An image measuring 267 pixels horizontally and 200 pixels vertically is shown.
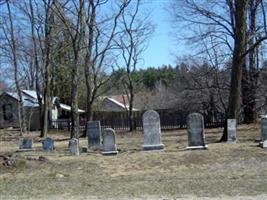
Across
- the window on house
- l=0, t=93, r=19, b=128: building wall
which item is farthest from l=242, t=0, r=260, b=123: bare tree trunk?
the window on house

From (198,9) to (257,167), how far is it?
52.6 feet

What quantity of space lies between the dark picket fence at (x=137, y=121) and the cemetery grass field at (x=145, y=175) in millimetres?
24626

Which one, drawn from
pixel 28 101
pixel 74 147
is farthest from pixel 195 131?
pixel 28 101

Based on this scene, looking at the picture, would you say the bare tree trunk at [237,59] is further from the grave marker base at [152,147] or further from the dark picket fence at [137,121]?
the dark picket fence at [137,121]

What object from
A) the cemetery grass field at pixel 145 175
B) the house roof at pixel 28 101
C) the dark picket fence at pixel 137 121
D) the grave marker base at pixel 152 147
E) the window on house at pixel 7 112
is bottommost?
the cemetery grass field at pixel 145 175

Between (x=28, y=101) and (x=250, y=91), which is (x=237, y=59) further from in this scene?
(x=28, y=101)

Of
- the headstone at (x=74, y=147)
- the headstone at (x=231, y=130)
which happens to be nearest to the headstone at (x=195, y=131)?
the headstone at (x=231, y=130)

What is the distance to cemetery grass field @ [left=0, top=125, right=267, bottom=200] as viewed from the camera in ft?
38.5

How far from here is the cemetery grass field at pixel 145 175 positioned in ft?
38.5

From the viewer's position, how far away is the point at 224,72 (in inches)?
1692

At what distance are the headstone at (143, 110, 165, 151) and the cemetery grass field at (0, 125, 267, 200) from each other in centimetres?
64

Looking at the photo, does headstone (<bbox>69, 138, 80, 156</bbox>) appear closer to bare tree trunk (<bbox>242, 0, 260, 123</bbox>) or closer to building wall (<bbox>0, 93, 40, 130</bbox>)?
bare tree trunk (<bbox>242, 0, 260, 123</bbox>)

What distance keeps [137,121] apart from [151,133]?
2873 centimetres

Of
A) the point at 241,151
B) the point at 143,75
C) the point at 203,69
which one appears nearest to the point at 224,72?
the point at 203,69
